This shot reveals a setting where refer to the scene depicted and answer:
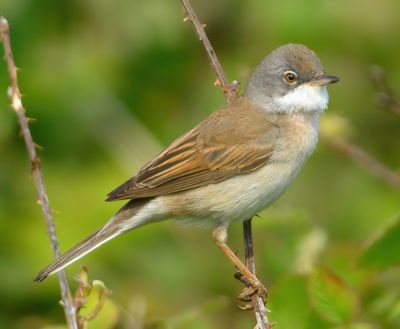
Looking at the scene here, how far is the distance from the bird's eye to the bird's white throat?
0.06 m

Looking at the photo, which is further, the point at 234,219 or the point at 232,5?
the point at 232,5

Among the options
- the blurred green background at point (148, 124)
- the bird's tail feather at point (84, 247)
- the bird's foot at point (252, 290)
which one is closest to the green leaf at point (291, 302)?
the bird's foot at point (252, 290)

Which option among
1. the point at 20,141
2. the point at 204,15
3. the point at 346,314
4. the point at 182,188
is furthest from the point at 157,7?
the point at 346,314

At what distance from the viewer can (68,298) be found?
3.62 meters

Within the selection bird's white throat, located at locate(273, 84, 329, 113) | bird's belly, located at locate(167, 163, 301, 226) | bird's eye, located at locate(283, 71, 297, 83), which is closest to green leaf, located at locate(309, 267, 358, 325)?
bird's belly, located at locate(167, 163, 301, 226)

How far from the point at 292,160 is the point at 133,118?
2522mm

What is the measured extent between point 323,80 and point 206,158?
800 millimetres

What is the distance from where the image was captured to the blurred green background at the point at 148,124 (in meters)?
6.62

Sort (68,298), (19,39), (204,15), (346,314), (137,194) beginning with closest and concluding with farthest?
(68,298)
(346,314)
(137,194)
(19,39)
(204,15)

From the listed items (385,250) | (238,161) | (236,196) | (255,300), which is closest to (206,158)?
(238,161)

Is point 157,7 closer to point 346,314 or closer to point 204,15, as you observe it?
point 204,15

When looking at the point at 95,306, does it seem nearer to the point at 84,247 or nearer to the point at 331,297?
the point at 84,247

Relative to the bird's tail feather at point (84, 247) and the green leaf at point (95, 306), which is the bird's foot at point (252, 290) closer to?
the bird's tail feather at point (84, 247)

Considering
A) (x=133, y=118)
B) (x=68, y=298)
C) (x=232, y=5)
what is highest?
(x=232, y=5)
